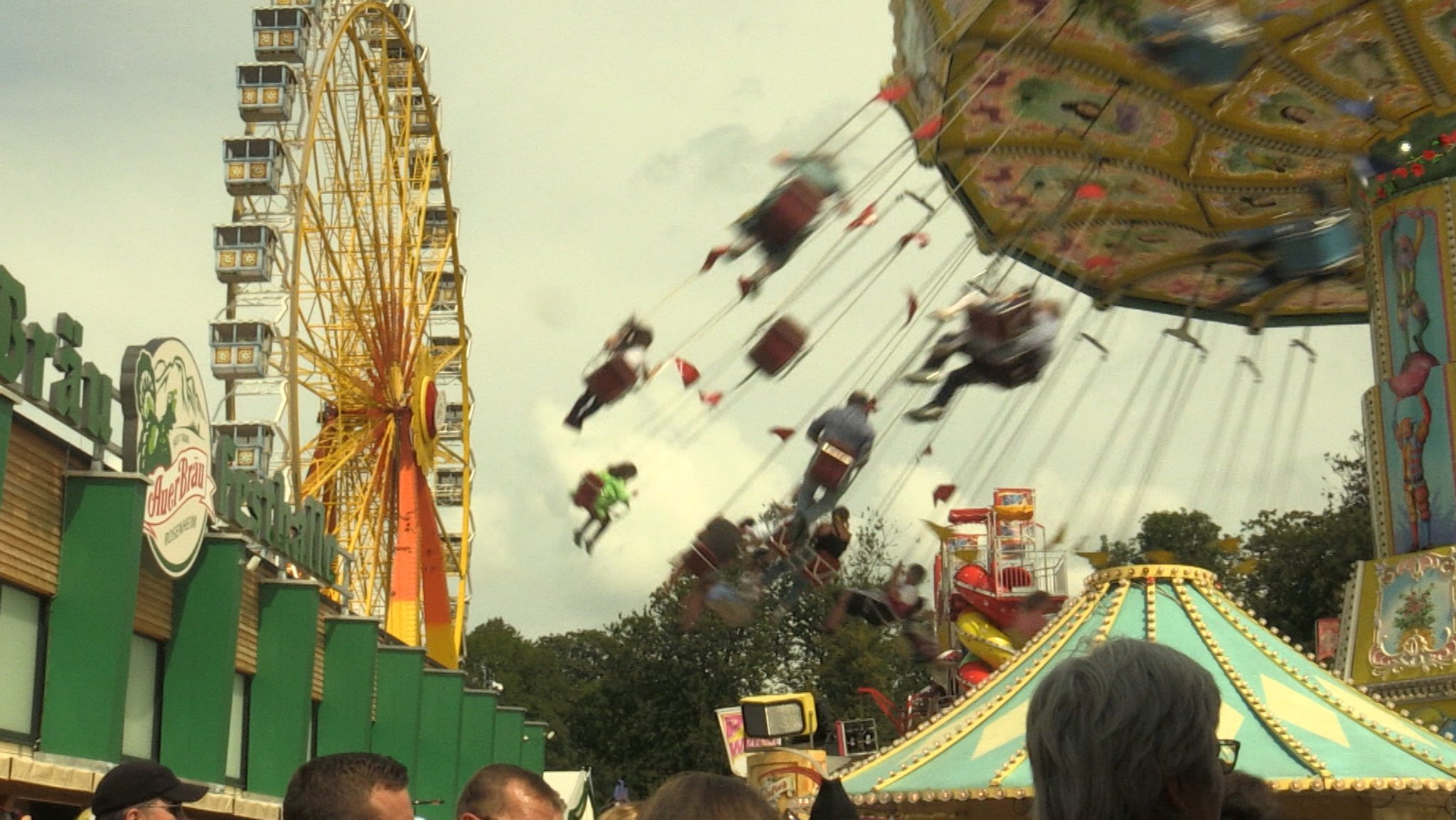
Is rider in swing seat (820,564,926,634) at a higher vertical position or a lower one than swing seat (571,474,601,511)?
lower

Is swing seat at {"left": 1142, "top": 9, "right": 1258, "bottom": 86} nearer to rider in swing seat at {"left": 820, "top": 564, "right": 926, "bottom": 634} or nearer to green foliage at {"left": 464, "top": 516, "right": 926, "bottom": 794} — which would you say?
rider in swing seat at {"left": 820, "top": 564, "right": 926, "bottom": 634}

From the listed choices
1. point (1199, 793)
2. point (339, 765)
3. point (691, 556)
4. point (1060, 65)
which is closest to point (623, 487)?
point (691, 556)

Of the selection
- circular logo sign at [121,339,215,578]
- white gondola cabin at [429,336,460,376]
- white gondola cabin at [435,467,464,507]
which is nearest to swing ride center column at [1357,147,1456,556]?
circular logo sign at [121,339,215,578]

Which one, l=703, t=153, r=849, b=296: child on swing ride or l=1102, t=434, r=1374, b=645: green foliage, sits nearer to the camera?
l=703, t=153, r=849, b=296: child on swing ride

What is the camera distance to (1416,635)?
44.4 feet

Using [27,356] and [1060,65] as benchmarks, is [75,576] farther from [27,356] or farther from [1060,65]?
[1060,65]

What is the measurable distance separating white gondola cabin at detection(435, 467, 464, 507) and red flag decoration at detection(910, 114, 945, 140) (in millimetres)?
29039

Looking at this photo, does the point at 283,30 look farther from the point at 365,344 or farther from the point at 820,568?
the point at 820,568

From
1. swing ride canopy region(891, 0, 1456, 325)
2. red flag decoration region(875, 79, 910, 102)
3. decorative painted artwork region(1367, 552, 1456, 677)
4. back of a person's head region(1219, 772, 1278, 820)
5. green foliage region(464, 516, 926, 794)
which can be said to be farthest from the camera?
green foliage region(464, 516, 926, 794)

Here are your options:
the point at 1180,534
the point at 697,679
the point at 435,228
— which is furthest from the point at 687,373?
the point at 1180,534

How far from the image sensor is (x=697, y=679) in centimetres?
5672

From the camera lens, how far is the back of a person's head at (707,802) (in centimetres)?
298

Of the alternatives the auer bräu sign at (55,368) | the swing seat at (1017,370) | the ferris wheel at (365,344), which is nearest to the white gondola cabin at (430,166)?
the ferris wheel at (365,344)

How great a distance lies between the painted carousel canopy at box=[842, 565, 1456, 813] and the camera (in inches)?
445
